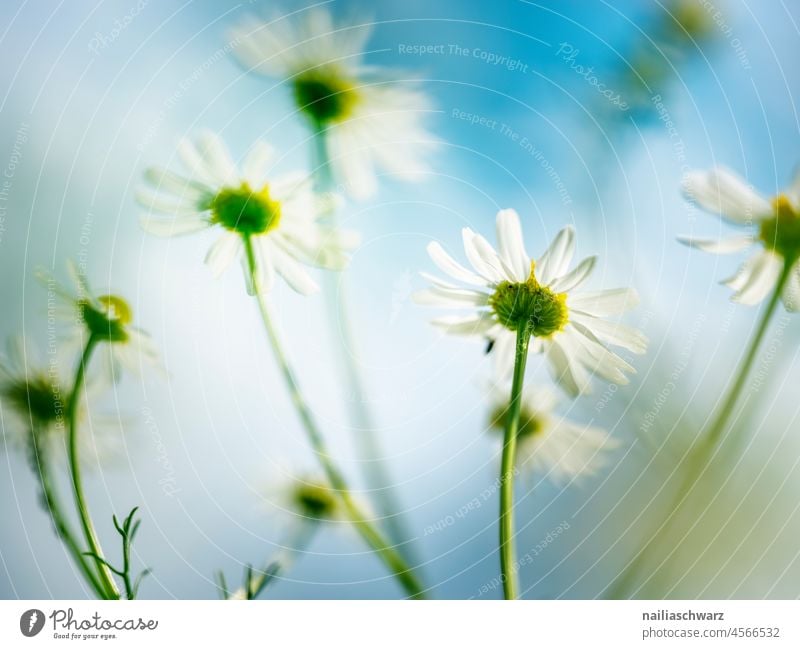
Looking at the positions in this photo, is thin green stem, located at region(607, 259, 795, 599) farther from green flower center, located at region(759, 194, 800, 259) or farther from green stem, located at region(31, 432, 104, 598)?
green stem, located at region(31, 432, 104, 598)

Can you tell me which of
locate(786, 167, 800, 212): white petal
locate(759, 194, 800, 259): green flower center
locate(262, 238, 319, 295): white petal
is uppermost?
locate(786, 167, 800, 212): white petal

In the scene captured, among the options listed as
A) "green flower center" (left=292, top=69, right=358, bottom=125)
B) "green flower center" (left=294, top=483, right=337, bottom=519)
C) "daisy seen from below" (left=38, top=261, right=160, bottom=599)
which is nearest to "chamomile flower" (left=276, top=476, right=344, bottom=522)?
"green flower center" (left=294, top=483, right=337, bottom=519)

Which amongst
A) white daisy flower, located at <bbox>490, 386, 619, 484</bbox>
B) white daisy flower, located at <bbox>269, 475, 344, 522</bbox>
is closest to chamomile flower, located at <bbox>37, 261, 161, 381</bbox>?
white daisy flower, located at <bbox>269, 475, 344, 522</bbox>

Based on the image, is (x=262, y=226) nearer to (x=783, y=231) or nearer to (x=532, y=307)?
(x=532, y=307)

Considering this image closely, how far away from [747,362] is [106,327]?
15.4 inches

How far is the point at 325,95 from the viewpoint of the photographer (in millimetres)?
442

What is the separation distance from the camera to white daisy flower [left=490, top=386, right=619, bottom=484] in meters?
0.41

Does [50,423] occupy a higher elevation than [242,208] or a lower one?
lower

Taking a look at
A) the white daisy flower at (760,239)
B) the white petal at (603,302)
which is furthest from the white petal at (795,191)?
the white petal at (603,302)

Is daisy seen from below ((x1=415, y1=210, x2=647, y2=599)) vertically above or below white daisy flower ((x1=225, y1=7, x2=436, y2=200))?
below

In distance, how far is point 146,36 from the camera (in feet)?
1.51

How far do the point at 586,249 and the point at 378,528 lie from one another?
216 millimetres

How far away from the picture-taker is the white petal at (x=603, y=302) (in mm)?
378
